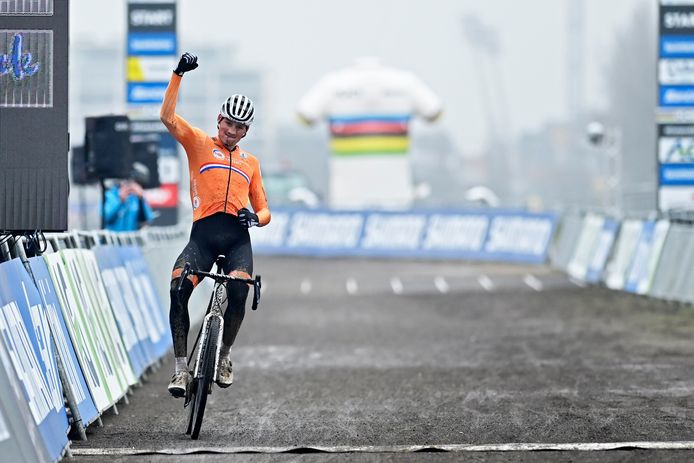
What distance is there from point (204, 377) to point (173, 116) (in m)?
1.70

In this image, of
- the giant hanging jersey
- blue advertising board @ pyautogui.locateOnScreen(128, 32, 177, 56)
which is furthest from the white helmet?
the giant hanging jersey

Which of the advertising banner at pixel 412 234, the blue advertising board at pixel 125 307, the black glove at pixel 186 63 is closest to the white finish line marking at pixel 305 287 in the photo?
the advertising banner at pixel 412 234

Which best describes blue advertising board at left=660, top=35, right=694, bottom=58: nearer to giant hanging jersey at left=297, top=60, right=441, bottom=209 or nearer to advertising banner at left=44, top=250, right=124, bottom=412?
giant hanging jersey at left=297, top=60, right=441, bottom=209

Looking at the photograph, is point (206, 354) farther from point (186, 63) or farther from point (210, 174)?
point (186, 63)

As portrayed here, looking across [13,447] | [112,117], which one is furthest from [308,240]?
[13,447]

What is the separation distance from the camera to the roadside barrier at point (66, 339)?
7570 millimetres

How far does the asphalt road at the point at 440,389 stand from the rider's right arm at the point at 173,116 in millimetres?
1954

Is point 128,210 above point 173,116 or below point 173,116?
below

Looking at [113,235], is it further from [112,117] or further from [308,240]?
[308,240]

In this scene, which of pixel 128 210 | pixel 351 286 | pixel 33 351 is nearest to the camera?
pixel 33 351

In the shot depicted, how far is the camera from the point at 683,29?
88.3ft

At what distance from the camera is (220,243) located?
9750mm

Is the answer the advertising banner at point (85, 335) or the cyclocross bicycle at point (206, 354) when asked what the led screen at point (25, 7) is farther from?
the cyclocross bicycle at point (206, 354)

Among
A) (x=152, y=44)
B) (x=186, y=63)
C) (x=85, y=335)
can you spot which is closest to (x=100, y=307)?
(x=85, y=335)
